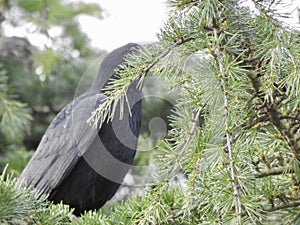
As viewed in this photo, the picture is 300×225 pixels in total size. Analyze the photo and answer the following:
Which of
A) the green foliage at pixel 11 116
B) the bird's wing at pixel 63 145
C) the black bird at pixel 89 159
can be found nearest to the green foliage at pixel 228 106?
the black bird at pixel 89 159

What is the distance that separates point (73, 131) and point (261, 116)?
175 cm

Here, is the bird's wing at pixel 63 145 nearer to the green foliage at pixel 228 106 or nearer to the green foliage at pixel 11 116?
the green foliage at pixel 11 116

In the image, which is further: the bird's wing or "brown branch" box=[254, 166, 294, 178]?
the bird's wing

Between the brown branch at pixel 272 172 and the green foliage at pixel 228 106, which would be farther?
the brown branch at pixel 272 172

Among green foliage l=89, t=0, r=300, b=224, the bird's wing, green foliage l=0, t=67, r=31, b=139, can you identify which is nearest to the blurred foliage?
green foliage l=0, t=67, r=31, b=139

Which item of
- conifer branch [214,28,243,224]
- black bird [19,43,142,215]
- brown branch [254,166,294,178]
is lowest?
black bird [19,43,142,215]

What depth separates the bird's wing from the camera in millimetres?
3107

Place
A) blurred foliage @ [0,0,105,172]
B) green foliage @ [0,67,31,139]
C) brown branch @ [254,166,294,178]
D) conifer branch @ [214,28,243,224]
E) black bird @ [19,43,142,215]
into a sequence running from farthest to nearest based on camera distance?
1. blurred foliage @ [0,0,105,172]
2. green foliage @ [0,67,31,139]
3. black bird @ [19,43,142,215]
4. brown branch @ [254,166,294,178]
5. conifer branch @ [214,28,243,224]

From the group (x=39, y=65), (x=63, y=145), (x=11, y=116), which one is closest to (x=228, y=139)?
(x=63, y=145)

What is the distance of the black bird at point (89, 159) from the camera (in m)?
3.05

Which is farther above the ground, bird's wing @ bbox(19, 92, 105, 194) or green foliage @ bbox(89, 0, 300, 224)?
green foliage @ bbox(89, 0, 300, 224)

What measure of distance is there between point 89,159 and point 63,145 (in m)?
0.23

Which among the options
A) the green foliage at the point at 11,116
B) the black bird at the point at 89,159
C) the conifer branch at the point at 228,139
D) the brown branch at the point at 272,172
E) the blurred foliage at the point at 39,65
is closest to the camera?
the conifer branch at the point at 228,139

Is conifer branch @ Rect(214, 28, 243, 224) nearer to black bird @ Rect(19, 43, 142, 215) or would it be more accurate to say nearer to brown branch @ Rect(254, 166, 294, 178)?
brown branch @ Rect(254, 166, 294, 178)
